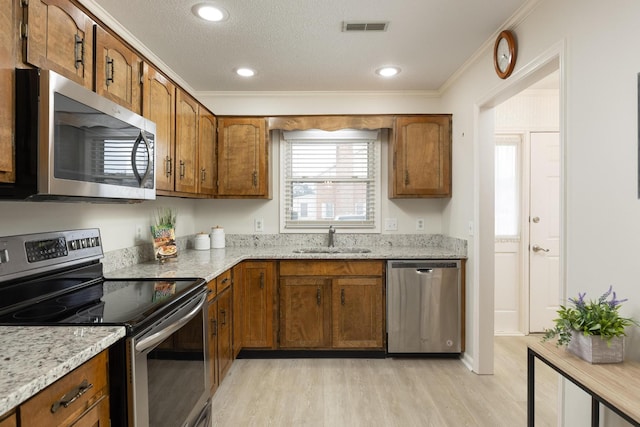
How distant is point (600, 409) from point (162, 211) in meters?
3.05

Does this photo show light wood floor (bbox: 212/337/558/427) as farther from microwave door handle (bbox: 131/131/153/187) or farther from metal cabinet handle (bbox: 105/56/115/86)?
metal cabinet handle (bbox: 105/56/115/86)

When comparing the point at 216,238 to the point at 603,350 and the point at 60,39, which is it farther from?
the point at 603,350

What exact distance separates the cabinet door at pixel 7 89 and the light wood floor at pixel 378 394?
1769 millimetres

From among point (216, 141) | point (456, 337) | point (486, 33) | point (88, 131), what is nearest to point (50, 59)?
point (88, 131)

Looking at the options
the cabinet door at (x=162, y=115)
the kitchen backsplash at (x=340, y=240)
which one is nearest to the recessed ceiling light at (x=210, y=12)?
the cabinet door at (x=162, y=115)

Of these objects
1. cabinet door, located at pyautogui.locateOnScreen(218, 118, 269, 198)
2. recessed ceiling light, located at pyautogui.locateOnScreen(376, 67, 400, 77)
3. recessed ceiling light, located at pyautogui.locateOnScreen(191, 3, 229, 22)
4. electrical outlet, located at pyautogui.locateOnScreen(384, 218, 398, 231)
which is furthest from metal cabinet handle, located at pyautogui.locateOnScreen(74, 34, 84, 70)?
electrical outlet, located at pyautogui.locateOnScreen(384, 218, 398, 231)

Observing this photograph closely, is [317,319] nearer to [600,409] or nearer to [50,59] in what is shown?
[600,409]

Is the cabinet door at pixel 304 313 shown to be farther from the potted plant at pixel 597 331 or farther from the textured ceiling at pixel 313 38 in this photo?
the potted plant at pixel 597 331

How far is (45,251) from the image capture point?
160 cm

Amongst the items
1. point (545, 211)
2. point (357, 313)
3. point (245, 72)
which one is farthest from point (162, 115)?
point (545, 211)

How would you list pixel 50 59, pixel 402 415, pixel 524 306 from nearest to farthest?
pixel 50 59, pixel 402 415, pixel 524 306

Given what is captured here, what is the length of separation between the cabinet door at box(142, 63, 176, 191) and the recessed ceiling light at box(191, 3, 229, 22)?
1.41ft

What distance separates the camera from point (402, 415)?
221 centimetres

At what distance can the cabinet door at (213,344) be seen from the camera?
2180mm
